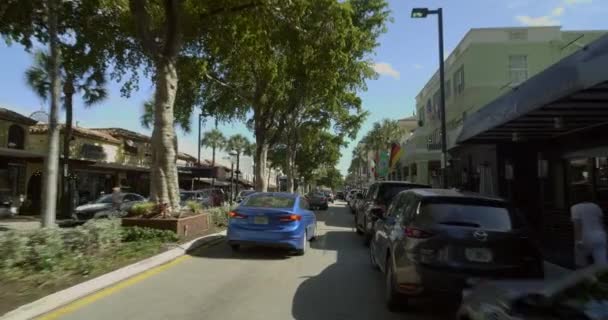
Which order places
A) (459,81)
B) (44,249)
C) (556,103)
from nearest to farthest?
(44,249) → (556,103) → (459,81)

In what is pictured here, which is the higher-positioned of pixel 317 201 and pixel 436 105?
pixel 436 105

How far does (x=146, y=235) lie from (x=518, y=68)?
23698 mm

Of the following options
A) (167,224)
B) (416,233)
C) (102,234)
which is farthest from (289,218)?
(416,233)

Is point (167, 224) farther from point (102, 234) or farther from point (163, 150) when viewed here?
point (102, 234)

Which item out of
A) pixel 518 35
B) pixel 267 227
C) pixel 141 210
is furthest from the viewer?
pixel 518 35

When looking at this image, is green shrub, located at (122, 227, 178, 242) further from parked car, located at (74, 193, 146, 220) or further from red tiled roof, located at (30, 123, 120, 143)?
red tiled roof, located at (30, 123, 120, 143)

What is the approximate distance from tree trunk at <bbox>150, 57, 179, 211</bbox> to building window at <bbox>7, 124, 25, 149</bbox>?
17.2m

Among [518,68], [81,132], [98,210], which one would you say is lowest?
[98,210]

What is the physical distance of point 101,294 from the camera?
24.0 ft

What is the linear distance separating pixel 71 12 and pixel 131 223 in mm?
8925

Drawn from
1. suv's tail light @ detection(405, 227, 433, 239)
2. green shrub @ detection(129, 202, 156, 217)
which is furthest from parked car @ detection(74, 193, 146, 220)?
suv's tail light @ detection(405, 227, 433, 239)

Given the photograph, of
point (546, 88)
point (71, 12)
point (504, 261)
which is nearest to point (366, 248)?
point (546, 88)

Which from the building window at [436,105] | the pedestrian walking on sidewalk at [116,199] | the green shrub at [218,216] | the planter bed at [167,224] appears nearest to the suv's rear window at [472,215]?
the planter bed at [167,224]

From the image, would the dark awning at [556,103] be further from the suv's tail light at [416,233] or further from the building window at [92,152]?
the building window at [92,152]
